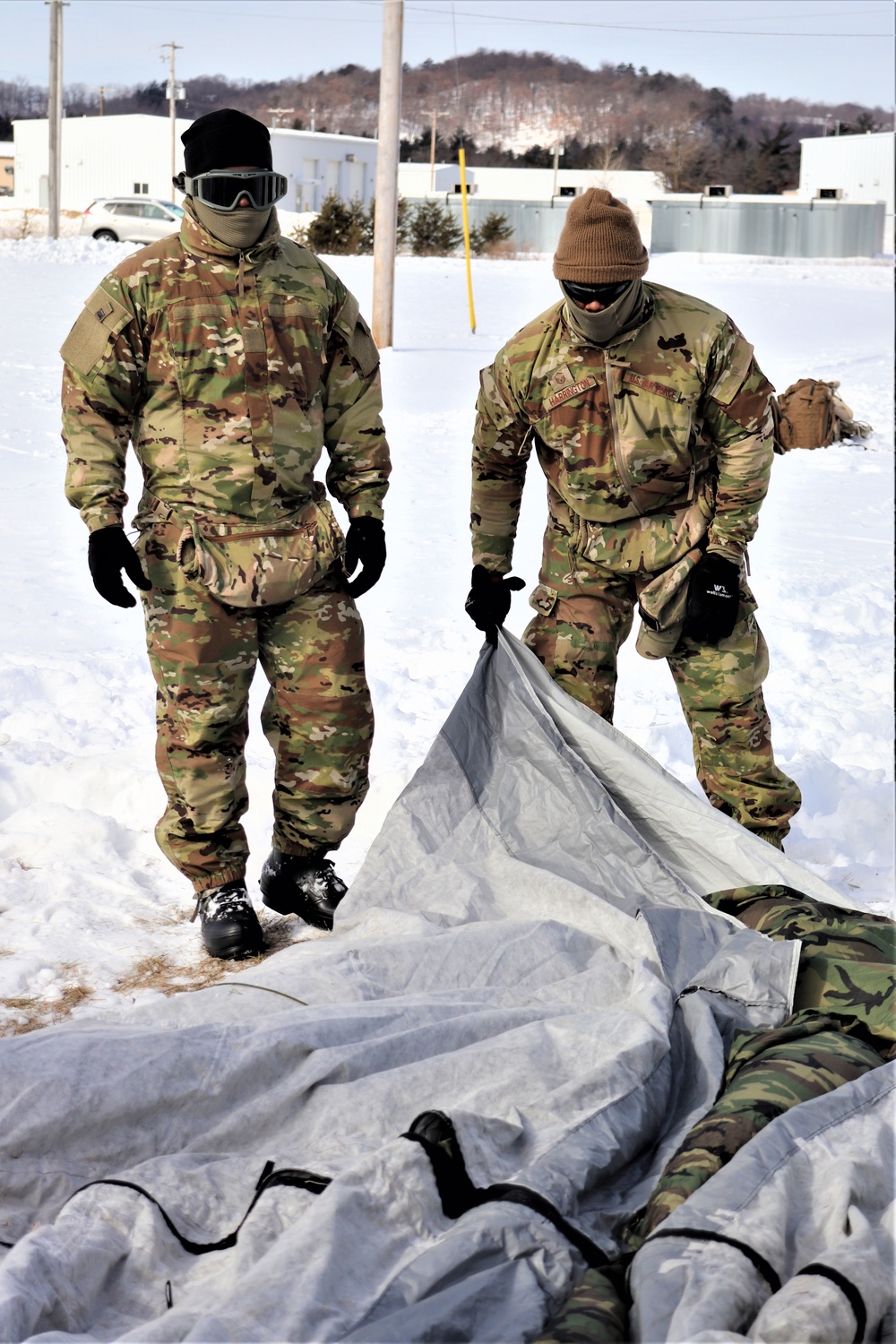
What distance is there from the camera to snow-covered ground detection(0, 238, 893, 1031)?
345 cm

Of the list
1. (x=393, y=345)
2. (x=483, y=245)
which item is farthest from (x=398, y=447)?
(x=483, y=245)

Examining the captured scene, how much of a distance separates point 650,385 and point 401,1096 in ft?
5.81

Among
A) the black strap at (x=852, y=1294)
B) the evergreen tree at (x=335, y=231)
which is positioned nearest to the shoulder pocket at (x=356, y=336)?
the black strap at (x=852, y=1294)

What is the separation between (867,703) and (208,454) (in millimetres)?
2991

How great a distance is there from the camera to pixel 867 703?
5.07 metres

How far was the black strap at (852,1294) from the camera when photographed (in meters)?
1.52

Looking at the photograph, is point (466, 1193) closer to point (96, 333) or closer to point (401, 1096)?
point (401, 1096)

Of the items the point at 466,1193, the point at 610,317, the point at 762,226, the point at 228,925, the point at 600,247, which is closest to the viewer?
the point at 466,1193

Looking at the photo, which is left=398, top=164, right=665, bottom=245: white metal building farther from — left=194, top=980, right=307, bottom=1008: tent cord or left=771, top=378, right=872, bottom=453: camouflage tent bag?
A: left=194, top=980, right=307, bottom=1008: tent cord

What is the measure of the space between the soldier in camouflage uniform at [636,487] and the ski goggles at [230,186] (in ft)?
2.27

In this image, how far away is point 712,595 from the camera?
316 cm

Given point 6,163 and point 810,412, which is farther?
point 6,163

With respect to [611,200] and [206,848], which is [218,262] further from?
[206,848]

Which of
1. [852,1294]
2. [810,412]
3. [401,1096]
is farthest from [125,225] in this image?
[852,1294]
